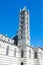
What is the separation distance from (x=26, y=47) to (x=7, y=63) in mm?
7891

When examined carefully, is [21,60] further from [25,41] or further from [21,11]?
[21,11]

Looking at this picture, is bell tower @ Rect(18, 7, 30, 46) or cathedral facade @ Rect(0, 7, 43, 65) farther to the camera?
bell tower @ Rect(18, 7, 30, 46)

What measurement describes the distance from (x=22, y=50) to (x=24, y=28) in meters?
6.70

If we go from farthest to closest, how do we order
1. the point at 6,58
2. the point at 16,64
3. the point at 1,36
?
the point at 1,36 < the point at 16,64 < the point at 6,58

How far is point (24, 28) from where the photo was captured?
41656 mm

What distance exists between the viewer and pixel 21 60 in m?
39.0

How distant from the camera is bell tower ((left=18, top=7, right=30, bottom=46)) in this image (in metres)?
40.5

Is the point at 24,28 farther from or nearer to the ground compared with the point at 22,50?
farther from the ground

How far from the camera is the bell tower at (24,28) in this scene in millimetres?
40469

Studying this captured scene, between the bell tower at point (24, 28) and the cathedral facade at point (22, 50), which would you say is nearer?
the cathedral facade at point (22, 50)

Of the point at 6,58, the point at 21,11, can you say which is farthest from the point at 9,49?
the point at 21,11

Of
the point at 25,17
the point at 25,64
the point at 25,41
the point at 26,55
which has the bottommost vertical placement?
the point at 25,64

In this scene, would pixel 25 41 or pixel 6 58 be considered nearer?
pixel 6 58

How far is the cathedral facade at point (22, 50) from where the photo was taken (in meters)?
33.9
